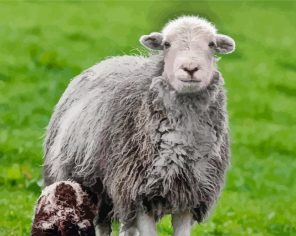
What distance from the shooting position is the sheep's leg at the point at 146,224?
7.65 meters

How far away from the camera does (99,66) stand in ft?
29.2

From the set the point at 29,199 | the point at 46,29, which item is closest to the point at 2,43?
the point at 46,29

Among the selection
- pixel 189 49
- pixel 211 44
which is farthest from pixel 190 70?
pixel 211 44

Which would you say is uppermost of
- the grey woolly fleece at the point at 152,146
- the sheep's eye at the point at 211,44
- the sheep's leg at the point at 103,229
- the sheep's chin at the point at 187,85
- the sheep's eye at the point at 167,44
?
the sheep's eye at the point at 211,44

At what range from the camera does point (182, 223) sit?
7.84 meters

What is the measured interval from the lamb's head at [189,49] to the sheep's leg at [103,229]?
1.58 metres

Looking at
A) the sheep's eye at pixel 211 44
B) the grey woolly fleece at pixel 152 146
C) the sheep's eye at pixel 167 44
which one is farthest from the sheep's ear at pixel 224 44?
the sheep's eye at pixel 167 44

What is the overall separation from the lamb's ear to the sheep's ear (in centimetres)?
44

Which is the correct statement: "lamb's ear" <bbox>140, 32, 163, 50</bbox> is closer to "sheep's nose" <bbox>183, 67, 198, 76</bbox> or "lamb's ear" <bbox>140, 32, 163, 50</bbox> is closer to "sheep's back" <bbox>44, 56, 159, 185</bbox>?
"sheep's back" <bbox>44, 56, 159, 185</bbox>

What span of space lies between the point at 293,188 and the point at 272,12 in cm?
1832

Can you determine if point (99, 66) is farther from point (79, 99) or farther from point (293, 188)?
point (293, 188)

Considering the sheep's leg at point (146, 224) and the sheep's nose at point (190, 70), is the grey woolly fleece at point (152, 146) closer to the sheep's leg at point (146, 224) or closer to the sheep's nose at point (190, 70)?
the sheep's leg at point (146, 224)

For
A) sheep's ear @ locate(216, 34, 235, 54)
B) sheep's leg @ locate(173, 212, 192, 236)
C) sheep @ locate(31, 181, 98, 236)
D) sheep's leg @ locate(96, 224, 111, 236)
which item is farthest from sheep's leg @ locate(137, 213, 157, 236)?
sheep's ear @ locate(216, 34, 235, 54)

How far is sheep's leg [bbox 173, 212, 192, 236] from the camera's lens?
7.81m
